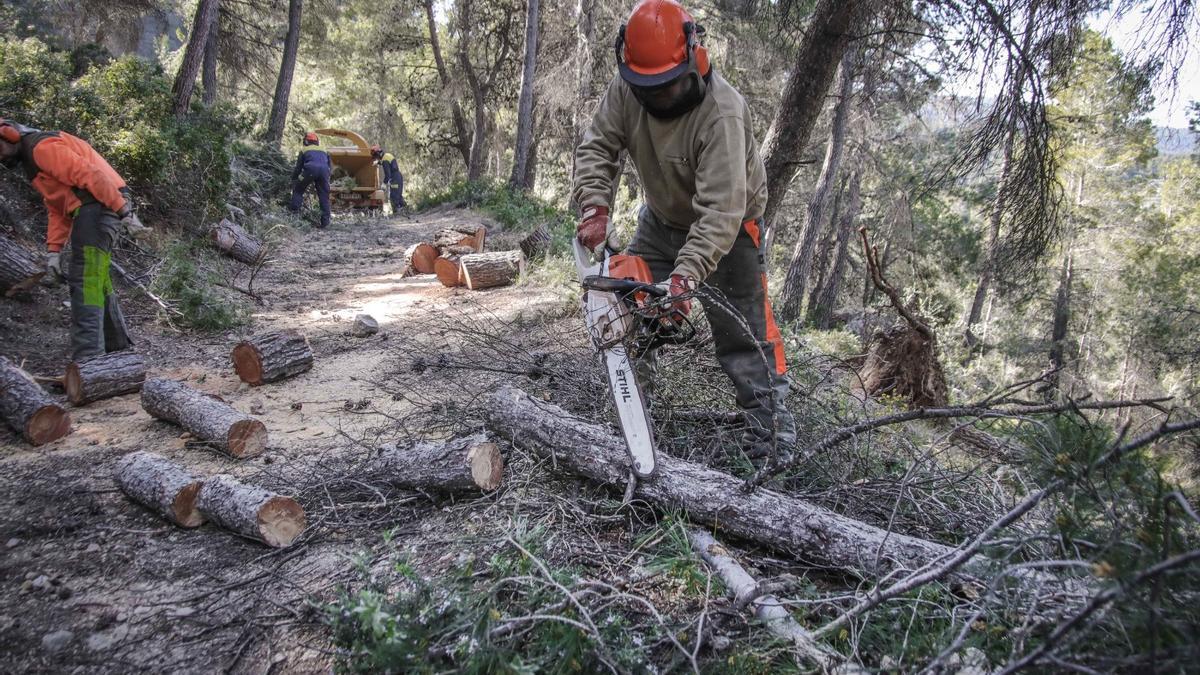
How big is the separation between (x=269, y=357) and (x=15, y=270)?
257cm

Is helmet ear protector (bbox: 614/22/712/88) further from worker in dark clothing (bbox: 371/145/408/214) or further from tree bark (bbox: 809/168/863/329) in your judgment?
worker in dark clothing (bbox: 371/145/408/214)

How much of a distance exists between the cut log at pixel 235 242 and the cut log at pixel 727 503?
634 cm

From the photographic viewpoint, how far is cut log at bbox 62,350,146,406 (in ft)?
13.3

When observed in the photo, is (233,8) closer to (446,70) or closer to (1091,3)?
(446,70)

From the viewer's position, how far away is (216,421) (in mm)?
3477

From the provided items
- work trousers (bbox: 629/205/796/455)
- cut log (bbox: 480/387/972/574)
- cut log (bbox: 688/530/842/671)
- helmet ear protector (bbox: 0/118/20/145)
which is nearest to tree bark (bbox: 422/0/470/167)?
helmet ear protector (bbox: 0/118/20/145)

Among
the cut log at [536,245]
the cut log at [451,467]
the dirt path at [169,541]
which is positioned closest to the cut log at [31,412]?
the dirt path at [169,541]

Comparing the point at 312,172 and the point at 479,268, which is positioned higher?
the point at 312,172

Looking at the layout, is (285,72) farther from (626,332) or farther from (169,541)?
(626,332)

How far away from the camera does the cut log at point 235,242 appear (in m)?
7.65

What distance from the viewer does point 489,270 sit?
7.50 m

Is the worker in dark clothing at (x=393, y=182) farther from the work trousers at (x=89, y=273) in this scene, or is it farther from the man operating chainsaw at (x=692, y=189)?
the man operating chainsaw at (x=692, y=189)

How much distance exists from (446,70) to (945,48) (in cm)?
1636

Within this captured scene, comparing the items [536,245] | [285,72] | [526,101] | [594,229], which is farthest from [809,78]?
[285,72]
